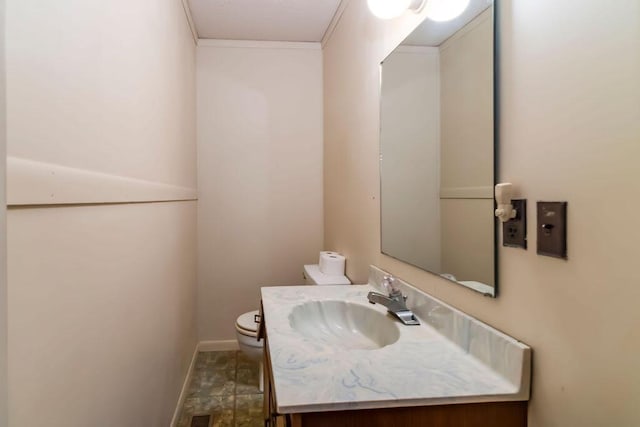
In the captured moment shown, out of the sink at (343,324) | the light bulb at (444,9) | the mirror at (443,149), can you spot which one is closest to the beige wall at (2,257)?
the sink at (343,324)

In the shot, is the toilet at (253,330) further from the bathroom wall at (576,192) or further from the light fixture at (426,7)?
the light fixture at (426,7)

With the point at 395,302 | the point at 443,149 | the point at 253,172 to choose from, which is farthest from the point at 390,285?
the point at 253,172

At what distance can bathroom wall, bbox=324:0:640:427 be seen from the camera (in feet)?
2.05

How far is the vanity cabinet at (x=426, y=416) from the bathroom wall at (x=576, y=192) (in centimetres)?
6

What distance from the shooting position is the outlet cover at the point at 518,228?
0.84 m

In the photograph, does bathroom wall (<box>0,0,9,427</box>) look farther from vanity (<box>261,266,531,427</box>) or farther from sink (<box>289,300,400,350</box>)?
sink (<box>289,300,400,350</box>)

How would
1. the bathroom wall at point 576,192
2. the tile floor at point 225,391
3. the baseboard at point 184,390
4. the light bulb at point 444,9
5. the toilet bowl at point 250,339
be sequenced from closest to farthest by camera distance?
the bathroom wall at point 576,192
the light bulb at point 444,9
the baseboard at point 184,390
the tile floor at point 225,391
the toilet bowl at point 250,339

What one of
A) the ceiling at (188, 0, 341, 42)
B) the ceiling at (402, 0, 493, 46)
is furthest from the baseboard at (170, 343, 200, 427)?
the ceiling at (188, 0, 341, 42)

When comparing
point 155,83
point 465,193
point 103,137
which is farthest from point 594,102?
point 155,83

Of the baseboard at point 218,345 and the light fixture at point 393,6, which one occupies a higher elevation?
the light fixture at point 393,6

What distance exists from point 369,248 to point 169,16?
153cm

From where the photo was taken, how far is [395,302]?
133cm

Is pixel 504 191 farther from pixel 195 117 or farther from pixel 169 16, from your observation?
pixel 195 117

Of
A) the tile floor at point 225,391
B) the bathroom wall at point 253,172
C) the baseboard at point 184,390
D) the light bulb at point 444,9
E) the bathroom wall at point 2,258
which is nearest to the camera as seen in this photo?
the bathroom wall at point 2,258
